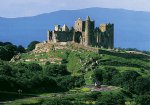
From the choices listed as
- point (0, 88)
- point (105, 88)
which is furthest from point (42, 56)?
point (0, 88)

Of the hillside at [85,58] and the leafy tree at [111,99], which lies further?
the hillside at [85,58]

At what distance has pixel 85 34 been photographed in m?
126

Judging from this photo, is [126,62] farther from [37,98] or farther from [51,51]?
[37,98]

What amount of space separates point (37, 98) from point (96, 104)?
9203 millimetres

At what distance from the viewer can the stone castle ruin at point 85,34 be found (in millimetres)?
126125

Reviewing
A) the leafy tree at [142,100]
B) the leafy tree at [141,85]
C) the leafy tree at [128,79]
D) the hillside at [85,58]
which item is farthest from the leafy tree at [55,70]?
the leafy tree at [142,100]

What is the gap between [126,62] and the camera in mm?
120250

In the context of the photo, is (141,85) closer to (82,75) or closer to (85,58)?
(82,75)

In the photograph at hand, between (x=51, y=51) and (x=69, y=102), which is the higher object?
(x=51, y=51)

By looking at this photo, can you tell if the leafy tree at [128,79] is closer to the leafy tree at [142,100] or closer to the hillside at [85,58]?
the hillside at [85,58]

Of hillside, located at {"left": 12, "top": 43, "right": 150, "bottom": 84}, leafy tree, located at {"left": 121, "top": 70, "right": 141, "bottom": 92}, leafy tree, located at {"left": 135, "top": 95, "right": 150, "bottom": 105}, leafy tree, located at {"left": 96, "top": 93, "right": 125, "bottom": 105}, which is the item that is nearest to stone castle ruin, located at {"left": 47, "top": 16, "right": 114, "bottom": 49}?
hillside, located at {"left": 12, "top": 43, "right": 150, "bottom": 84}

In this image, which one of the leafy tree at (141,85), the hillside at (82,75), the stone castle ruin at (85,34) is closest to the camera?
the hillside at (82,75)

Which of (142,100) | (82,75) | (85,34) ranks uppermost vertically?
(85,34)

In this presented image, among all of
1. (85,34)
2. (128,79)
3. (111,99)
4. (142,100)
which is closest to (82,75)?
(128,79)
